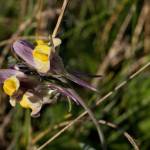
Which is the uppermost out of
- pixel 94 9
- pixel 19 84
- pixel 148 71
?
pixel 19 84

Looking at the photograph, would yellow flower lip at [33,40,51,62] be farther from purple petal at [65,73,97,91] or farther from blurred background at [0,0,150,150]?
blurred background at [0,0,150,150]

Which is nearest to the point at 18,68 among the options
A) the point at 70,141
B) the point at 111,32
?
the point at 70,141

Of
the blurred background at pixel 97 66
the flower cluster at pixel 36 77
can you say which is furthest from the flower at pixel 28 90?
the blurred background at pixel 97 66

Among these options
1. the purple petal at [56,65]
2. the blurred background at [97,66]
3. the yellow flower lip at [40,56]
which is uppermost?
the yellow flower lip at [40,56]

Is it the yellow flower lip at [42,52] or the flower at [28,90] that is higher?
the yellow flower lip at [42,52]

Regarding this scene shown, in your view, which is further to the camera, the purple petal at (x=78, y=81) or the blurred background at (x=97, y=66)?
the blurred background at (x=97, y=66)

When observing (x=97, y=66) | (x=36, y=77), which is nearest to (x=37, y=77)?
(x=36, y=77)

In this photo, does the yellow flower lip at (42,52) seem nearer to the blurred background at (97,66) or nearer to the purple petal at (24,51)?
the purple petal at (24,51)

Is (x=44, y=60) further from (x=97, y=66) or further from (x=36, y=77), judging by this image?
(x=97, y=66)

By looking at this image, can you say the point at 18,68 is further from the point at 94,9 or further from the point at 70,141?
the point at 94,9
